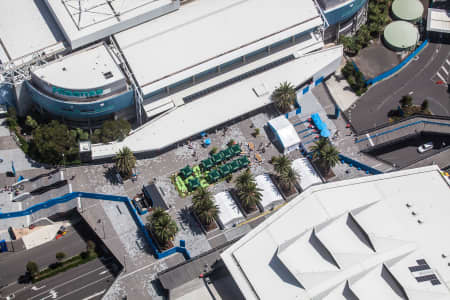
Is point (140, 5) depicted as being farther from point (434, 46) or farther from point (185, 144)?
point (434, 46)

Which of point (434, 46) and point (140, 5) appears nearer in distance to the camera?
point (140, 5)

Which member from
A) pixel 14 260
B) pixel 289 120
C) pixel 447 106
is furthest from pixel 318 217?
pixel 14 260

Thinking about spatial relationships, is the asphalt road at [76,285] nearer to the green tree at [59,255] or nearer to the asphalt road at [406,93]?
the green tree at [59,255]

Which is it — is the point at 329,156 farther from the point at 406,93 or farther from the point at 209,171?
the point at 406,93

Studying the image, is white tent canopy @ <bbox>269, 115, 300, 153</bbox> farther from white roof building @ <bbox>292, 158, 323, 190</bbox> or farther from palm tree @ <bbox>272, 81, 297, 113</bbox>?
white roof building @ <bbox>292, 158, 323, 190</bbox>

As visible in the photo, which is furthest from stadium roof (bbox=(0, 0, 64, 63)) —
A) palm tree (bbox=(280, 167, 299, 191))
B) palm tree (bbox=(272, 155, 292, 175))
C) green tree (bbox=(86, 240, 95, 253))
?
palm tree (bbox=(280, 167, 299, 191))

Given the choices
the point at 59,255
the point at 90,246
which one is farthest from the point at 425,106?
the point at 59,255
